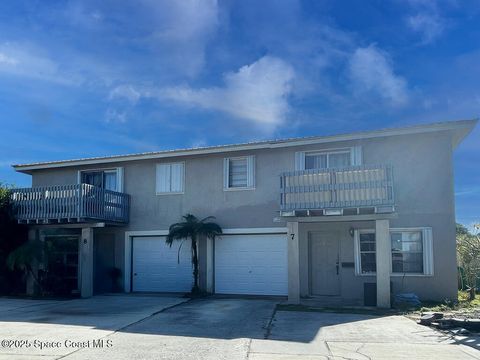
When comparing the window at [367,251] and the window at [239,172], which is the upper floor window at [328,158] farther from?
the window at [367,251]

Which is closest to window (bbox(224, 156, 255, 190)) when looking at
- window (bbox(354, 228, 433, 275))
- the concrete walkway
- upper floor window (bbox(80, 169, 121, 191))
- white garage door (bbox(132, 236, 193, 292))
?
white garage door (bbox(132, 236, 193, 292))

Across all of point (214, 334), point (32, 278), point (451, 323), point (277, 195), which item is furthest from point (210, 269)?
point (451, 323)

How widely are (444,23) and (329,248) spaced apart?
7.84 meters

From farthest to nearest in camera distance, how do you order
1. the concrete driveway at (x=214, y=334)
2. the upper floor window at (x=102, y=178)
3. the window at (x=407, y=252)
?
the upper floor window at (x=102, y=178) → the window at (x=407, y=252) → the concrete driveway at (x=214, y=334)

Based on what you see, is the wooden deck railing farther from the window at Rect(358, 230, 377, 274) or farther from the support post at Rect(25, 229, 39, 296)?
the support post at Rect(25, 229, 39, 296)

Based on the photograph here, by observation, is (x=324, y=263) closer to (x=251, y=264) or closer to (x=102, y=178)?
(x=251, y=264)

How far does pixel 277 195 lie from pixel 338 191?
298 centimetres

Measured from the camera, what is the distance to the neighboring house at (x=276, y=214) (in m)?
14.0

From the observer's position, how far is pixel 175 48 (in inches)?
597

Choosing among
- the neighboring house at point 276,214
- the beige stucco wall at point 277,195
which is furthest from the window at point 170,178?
the beige stucco wall at point 277,195

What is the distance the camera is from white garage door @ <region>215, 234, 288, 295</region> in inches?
639

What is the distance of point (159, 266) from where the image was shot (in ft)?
58.5

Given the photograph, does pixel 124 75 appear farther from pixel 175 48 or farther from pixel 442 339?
pixel 442 339

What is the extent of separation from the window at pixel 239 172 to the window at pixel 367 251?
169 inches
